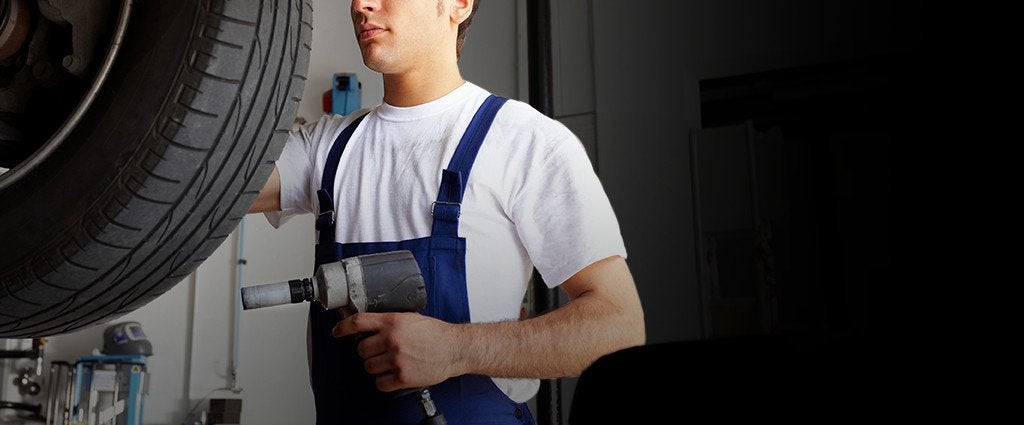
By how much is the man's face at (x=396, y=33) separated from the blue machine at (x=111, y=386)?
2228 millimetres

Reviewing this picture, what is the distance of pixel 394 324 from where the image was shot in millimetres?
771

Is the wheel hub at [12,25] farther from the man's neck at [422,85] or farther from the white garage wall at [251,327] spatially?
the white garage wall at [251,327]

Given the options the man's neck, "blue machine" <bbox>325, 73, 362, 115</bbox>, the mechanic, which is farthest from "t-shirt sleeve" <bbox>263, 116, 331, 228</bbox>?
"blue machine" <bbox>325, 73, 362, 115</bbox>

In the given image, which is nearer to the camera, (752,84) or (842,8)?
(842,8)

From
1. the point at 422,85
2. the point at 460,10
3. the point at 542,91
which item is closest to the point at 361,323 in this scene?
the point at 422,85

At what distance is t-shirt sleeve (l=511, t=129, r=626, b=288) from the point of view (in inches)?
34.7

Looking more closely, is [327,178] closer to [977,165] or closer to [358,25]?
[358,25]

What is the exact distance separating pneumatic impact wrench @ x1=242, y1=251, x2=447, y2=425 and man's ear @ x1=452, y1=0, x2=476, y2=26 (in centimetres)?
42

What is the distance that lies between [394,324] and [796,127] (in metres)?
0.62

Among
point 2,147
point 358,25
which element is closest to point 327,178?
point 358,25

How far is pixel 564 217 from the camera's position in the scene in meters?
0.89

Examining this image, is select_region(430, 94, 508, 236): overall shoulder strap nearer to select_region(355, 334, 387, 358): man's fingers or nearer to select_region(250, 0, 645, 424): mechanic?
select_region(250, 0, 645, 424): mechanic

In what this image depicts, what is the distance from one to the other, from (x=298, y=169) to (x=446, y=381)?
0.35 meters

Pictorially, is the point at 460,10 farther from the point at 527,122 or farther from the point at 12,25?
the point at 12,25
